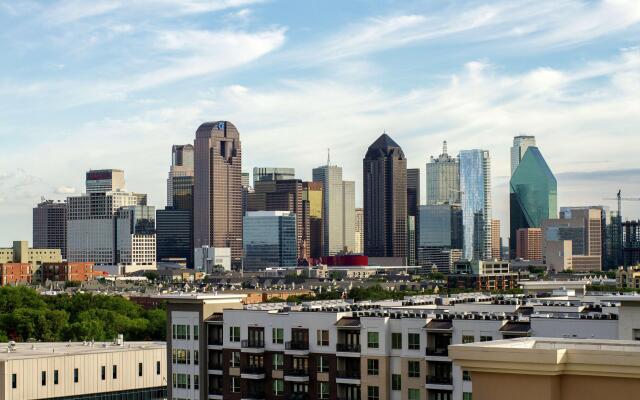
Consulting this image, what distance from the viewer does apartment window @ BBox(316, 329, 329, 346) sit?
72562 mm

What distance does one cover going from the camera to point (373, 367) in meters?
69.7

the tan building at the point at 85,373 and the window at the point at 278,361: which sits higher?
the window at the point at 278,361

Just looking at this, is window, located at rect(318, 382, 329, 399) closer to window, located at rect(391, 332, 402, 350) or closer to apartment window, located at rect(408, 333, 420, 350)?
window, located at rect(391, 332, 402, 350)

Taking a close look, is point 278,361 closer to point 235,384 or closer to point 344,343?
point 235,384

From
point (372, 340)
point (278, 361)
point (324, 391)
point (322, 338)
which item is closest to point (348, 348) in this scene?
point (372, 340)

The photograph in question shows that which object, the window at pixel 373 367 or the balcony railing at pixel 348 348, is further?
the balcony railing at pixel 348 348

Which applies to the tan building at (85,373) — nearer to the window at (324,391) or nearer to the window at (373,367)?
the window at (324,391)

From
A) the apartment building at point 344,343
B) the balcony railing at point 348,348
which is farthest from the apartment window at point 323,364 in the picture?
the balcony railing at point 348,348

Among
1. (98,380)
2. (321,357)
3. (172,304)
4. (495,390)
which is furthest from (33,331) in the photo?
(495,390)

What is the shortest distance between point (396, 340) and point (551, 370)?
5689cm

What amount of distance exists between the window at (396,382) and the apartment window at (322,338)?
5.20 meters

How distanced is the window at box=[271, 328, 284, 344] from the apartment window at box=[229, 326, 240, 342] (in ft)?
9.02

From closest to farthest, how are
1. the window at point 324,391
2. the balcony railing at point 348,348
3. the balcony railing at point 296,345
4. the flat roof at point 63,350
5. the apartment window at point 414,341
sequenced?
1. the apartment window at point 414,341
2. the balcony railing at point 348,348
3. the window at point 324,391
4. the balcony railing at point 296,345
5. the flat roof at point 63,350

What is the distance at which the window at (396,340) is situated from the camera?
68.9 metres
